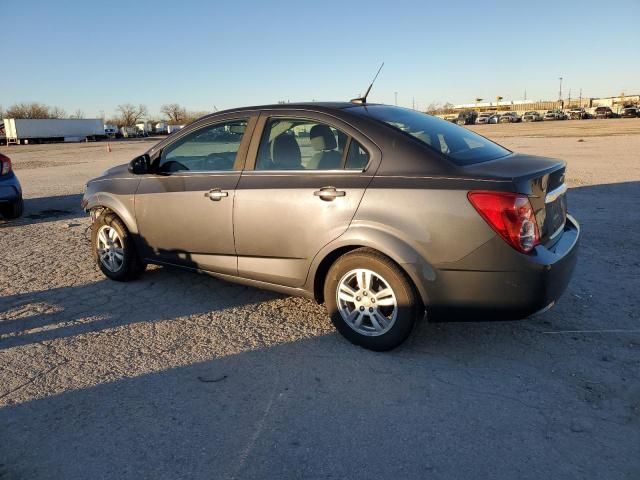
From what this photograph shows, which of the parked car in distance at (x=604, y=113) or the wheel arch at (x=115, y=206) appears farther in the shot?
the parked car in distance at (x=604, y=113)

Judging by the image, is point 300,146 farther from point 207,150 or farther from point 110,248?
point 110,248

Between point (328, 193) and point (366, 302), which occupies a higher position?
point (328, 193)

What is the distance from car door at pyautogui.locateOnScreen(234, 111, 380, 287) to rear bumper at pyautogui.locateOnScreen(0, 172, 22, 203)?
6.17m

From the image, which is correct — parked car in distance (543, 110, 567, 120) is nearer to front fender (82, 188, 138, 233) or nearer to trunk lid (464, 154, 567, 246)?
trunk lid (464, 154, 567, 246)

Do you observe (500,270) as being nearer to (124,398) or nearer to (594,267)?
(124,398)

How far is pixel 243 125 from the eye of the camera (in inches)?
170

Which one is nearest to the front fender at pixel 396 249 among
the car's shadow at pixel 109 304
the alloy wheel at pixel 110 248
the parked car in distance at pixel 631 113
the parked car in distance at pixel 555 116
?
the car's shadow at pixel 109 304

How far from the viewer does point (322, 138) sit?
3.89 m

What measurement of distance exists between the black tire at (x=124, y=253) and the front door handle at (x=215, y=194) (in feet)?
4.17

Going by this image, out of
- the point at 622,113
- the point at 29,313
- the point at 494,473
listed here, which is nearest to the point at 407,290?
the point at 494,473

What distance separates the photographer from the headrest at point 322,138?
12.6ft

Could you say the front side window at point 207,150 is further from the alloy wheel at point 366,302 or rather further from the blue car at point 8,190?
the blue car at point 8,190

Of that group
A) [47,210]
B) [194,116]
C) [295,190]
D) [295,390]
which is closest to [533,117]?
[194,116]

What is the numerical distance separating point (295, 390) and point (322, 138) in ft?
6.06
